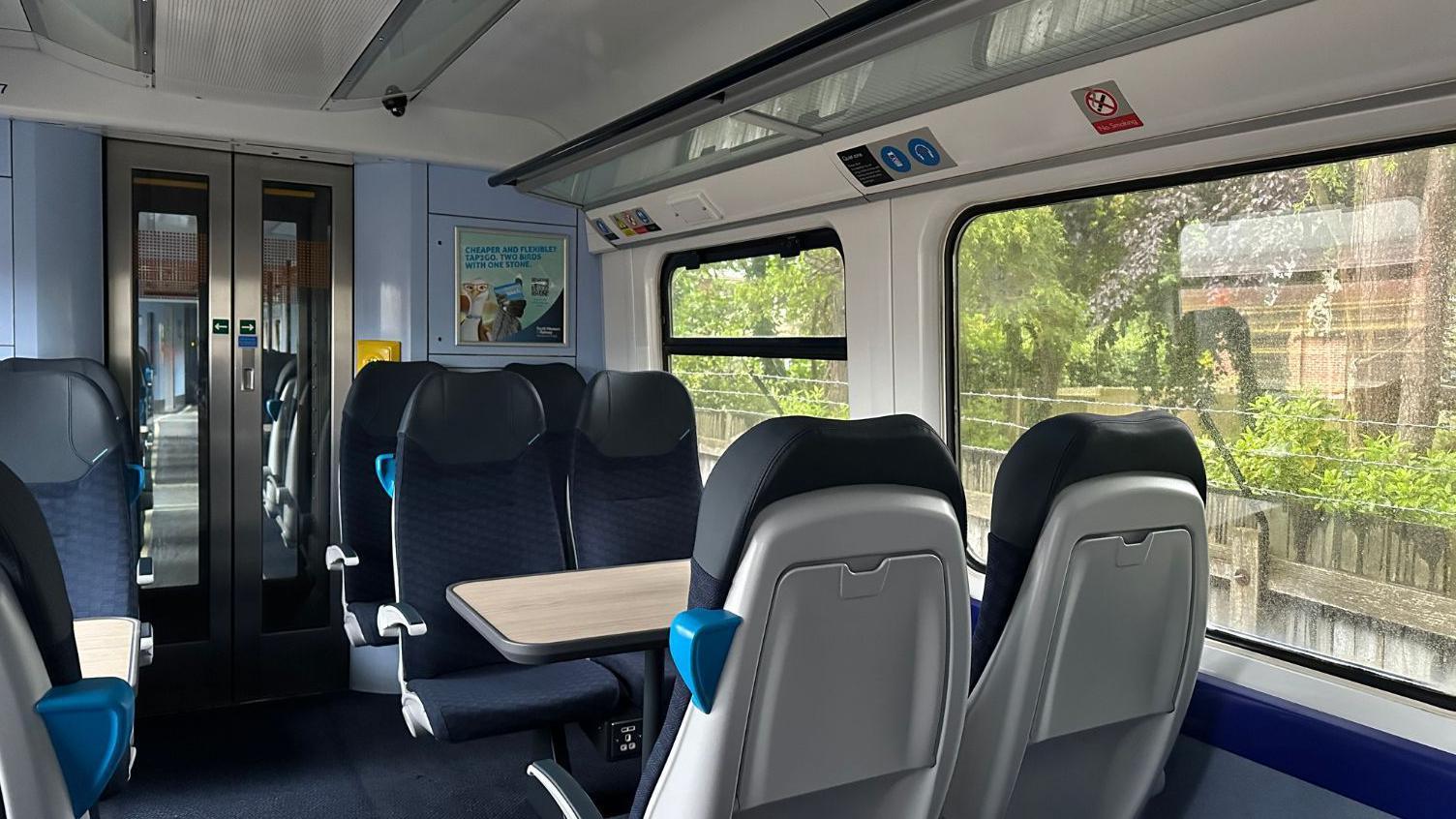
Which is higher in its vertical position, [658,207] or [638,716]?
[658,207]

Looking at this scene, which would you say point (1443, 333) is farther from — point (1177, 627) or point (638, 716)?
point (638, 716)

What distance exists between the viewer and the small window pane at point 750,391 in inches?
162

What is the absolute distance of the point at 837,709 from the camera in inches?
66.9

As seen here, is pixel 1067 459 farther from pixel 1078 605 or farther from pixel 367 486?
pixel 367 486

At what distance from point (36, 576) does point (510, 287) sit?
4.06m

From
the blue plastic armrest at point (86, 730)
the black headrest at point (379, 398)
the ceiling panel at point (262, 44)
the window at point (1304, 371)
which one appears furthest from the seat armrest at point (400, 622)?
the window at point (1304, 371)

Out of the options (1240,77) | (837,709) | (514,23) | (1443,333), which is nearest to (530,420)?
(514,23)

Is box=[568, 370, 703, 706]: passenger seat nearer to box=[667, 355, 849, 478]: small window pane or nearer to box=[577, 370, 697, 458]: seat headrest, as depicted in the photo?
box=[577, 370, 697, 458]: seat headrest

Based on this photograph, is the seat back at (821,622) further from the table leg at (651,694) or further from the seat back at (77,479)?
the seat back at (77,479)

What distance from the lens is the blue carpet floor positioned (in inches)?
142

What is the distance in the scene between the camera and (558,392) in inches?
185

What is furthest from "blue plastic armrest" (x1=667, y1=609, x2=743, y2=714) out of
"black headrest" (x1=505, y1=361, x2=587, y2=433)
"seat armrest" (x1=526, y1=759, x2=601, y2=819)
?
"black headrest" (x1=505, y1=361, x2=587, y2=433)

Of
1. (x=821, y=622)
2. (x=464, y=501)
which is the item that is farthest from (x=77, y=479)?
(x=821, y=622)

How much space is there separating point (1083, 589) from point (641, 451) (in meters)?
1.95
